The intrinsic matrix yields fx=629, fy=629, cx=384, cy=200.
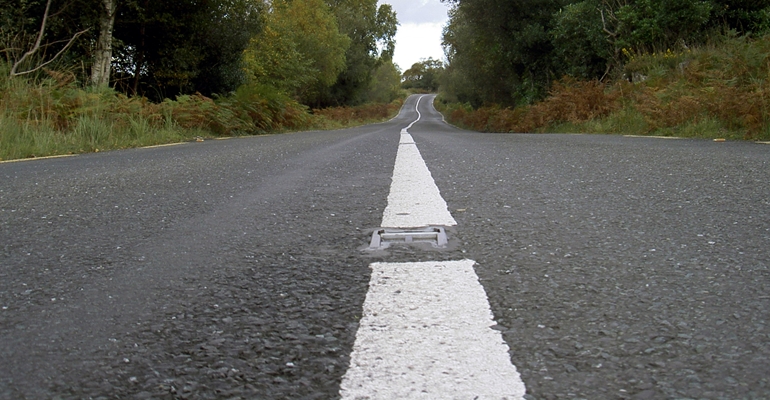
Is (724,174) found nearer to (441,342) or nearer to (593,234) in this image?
(593,234)

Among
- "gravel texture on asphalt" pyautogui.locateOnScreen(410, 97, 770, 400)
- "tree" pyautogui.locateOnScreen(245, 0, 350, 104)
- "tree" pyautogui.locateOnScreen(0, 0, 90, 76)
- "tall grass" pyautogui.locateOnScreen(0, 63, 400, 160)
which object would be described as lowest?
"tall grass" pyautogui.locateOnScreen(0, 63, 400, 160)

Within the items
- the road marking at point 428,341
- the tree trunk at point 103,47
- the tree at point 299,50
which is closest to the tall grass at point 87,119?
the tree trunk at point 103,47

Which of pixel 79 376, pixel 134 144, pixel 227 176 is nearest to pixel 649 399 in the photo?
pixel 79 376

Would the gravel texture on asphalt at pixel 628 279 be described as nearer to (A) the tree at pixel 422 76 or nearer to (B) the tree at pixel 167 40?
(B) the tree at pixel 167 40

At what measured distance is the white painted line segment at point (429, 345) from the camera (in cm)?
127

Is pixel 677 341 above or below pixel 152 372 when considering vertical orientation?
above

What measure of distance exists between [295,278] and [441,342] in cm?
75

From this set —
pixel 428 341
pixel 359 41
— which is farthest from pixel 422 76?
pixel 428 341

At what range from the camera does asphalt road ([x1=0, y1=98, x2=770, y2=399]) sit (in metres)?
1.35

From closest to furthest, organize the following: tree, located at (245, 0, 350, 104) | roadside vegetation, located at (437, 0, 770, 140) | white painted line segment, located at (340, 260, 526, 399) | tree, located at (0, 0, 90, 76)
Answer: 1. white painted line segment, located at (340, 260, 526, 399)
2. roadside vegetation, located at (437, 0, 770, 140)
3. tree, located at (0, 0, 90, 76)
4. tree, located at (245, 0, 350, 104)

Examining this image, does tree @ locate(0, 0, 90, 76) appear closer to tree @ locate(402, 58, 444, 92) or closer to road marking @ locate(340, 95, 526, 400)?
road marking @ locate(340, 95, 526, 400)

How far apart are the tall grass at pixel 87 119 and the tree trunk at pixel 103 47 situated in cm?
203

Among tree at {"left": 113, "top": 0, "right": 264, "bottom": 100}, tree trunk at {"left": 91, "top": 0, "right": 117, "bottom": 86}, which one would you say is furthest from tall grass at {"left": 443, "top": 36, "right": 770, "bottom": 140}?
tree trunk at {"left": 91, "top": 0, "right": 117, "bottom": 86}

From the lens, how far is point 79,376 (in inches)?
53.6
